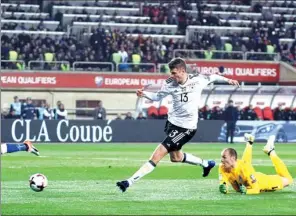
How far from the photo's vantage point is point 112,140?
40.6 meters

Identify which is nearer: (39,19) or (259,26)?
(39,19)

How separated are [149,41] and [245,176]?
37417mm

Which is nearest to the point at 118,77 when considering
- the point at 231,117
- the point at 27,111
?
the point at 27,111

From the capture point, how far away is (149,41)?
52062 millimetres

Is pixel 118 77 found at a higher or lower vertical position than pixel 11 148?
lower

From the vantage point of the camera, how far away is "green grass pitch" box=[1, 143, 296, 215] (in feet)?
42.0

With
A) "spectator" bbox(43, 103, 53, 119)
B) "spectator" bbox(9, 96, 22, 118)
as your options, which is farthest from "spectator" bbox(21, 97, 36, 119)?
"spectator" bbox(43, 103, 53, 119)

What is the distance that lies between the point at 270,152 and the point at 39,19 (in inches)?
1548

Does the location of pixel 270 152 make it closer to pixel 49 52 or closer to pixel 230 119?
pixel 230 119

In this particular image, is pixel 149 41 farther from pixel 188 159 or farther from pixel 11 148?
pixel 188 159

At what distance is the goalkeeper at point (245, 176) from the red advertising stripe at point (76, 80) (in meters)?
32.5

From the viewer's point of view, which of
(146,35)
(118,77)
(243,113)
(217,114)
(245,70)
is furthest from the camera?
(146,35)

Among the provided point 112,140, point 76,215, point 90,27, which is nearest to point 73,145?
point 112,140

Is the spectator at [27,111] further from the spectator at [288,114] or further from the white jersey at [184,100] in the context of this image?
the white jersey at [184,100]
